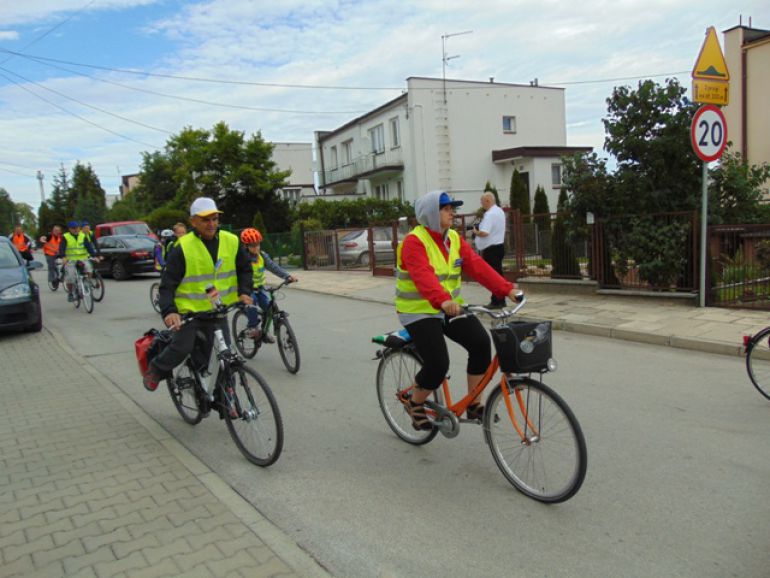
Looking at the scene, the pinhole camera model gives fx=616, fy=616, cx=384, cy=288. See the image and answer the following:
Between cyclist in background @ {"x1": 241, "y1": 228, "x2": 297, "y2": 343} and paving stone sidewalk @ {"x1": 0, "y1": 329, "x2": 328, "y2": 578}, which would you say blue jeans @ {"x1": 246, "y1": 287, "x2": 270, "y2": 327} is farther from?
paving stone sidewalk @ {"x1": 0, "y1": 329, "x2": 328, "y2": 578}

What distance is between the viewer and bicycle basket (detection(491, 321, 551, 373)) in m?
3.53

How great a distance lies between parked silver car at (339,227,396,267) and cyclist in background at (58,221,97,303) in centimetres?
759

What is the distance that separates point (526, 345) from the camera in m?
3.53

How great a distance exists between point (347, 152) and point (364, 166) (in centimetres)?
403

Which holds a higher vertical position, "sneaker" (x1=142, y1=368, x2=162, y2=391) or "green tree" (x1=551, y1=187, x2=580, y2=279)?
"green tree" (x1=551, y1=187, x2=580, y2=279)

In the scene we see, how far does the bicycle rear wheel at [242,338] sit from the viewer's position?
8072 mm

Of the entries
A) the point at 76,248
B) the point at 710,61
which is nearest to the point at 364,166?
the point at 76,248

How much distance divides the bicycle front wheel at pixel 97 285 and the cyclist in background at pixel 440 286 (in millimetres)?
11001

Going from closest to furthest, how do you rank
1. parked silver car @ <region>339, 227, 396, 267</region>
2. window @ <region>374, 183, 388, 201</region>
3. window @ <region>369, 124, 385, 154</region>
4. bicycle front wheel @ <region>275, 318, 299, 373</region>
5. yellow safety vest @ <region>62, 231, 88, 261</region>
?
1. bicycle front wheel @ <region>275, 318, 299, 373</region>
2. yellow safety vest @ <region>62, 231, 88, 261</region>
3. parked silver car @ <region>339, 227, 396, 267</region>
4. window @ <region>369, 124, 385, 154</region>
5. window @ <region>374, 183, 388, 201</region>

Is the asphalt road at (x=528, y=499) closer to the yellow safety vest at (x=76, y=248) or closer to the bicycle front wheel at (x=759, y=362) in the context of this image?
the bicycle front wheel at (x=759, y=362)

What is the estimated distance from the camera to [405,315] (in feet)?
13.9

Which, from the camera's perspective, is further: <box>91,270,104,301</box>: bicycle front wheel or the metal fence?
<box>91,270,104,301</box>: bicycle front wheel

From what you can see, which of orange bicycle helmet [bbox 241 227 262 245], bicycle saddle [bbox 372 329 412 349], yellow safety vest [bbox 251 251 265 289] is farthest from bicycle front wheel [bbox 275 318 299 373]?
bicycle saddle [bbox 372 329 412 349]

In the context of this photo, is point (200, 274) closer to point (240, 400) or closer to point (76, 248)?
point (240, 400)
